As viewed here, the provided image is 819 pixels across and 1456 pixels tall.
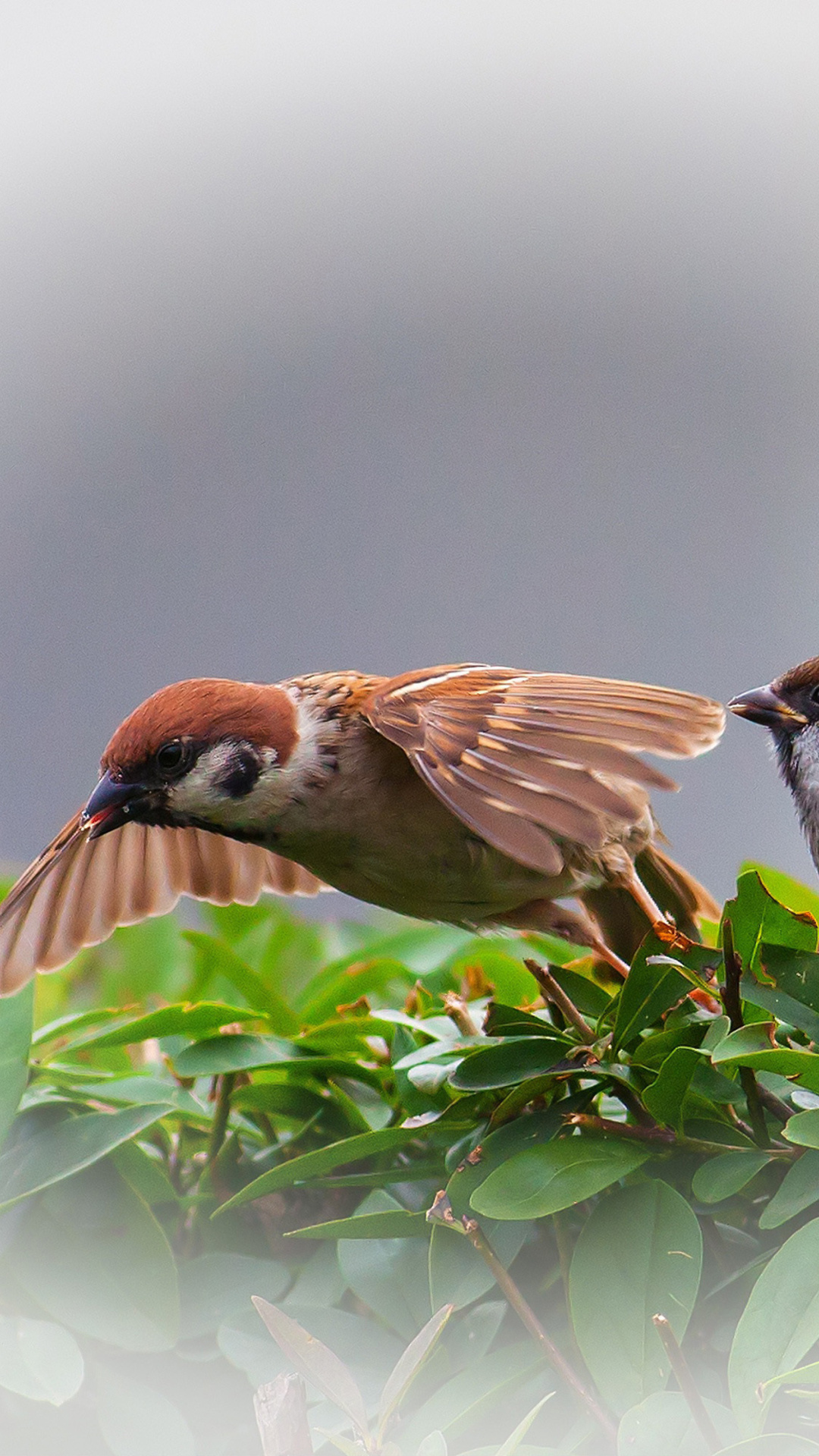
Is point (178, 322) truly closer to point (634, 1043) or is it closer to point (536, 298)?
point (536, 298)

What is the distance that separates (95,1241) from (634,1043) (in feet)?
1.33

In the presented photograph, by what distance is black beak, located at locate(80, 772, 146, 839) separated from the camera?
3.99ft

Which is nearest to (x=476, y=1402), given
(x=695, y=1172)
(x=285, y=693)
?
(x=695, y=1172)

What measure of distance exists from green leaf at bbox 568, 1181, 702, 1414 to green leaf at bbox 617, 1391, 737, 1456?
0.03m

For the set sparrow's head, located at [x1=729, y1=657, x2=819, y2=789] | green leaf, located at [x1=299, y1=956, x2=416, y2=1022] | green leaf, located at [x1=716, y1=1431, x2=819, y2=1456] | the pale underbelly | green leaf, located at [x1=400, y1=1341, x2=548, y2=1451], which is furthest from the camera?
sparrow's head, located at [x1=729, y1=657, x2=819, y2=789]

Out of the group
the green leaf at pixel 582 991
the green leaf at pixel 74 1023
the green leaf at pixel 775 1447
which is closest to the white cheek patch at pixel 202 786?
the green leaf at pixel 74 1023

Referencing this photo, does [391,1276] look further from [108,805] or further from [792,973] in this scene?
[108,805]

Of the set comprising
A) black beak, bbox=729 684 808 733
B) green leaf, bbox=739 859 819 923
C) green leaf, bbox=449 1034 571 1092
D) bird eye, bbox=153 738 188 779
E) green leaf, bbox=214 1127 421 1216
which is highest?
bird eye, bbox=153 738 188 779

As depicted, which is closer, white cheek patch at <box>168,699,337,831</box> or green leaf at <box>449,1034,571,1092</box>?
green leaf at <box>449,1034,571,1092</box>

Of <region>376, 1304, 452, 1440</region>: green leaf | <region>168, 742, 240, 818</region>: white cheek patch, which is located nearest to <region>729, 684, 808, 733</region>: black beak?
<region>168, 742, 240, 818</region>: white cheek patch

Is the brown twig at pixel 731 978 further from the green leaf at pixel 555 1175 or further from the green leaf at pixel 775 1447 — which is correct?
the green leaf at pixel 775 1447

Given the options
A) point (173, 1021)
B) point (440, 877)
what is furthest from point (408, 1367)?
point (440, 877)

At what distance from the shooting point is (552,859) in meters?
0.84

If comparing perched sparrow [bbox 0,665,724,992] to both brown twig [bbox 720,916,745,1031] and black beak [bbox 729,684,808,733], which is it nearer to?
black beak [bbox 729,684,808,733]
